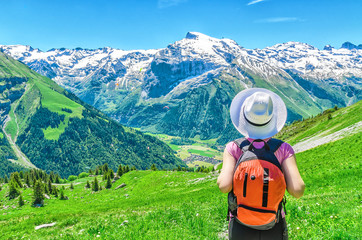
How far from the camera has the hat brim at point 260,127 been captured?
16.7 feet

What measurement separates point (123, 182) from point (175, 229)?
220 feet

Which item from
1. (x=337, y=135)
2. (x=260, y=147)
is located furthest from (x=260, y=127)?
(x=337, y=135)

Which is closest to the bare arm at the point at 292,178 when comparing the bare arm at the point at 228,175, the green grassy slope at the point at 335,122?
the bare arm at the point at 228,175

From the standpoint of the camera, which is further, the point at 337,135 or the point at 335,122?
the point at 335,122

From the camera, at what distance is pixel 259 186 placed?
4.75m

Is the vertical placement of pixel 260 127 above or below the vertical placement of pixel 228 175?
above

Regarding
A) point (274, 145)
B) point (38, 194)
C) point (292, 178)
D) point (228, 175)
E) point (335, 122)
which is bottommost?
point (38, 194)

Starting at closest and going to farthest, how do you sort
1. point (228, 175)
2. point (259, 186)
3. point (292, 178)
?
point (259, 186), point (292, 178), point (228, 175)

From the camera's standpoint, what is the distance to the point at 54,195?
74500 mm

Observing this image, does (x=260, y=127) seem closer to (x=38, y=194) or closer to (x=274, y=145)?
(x=274, y=145)

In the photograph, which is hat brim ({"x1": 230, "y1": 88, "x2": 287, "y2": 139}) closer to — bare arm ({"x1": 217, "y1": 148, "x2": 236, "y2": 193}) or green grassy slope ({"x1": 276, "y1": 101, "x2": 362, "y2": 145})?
bare arm ({"x1": 217, "y1": 148, "x2": 236, "y2": 193})

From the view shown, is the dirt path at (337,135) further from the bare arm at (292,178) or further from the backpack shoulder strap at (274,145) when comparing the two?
the backpack shoulder strap at (274,145)

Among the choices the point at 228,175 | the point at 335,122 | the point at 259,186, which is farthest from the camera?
the point at 335,122

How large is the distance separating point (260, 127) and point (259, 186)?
1195mm
